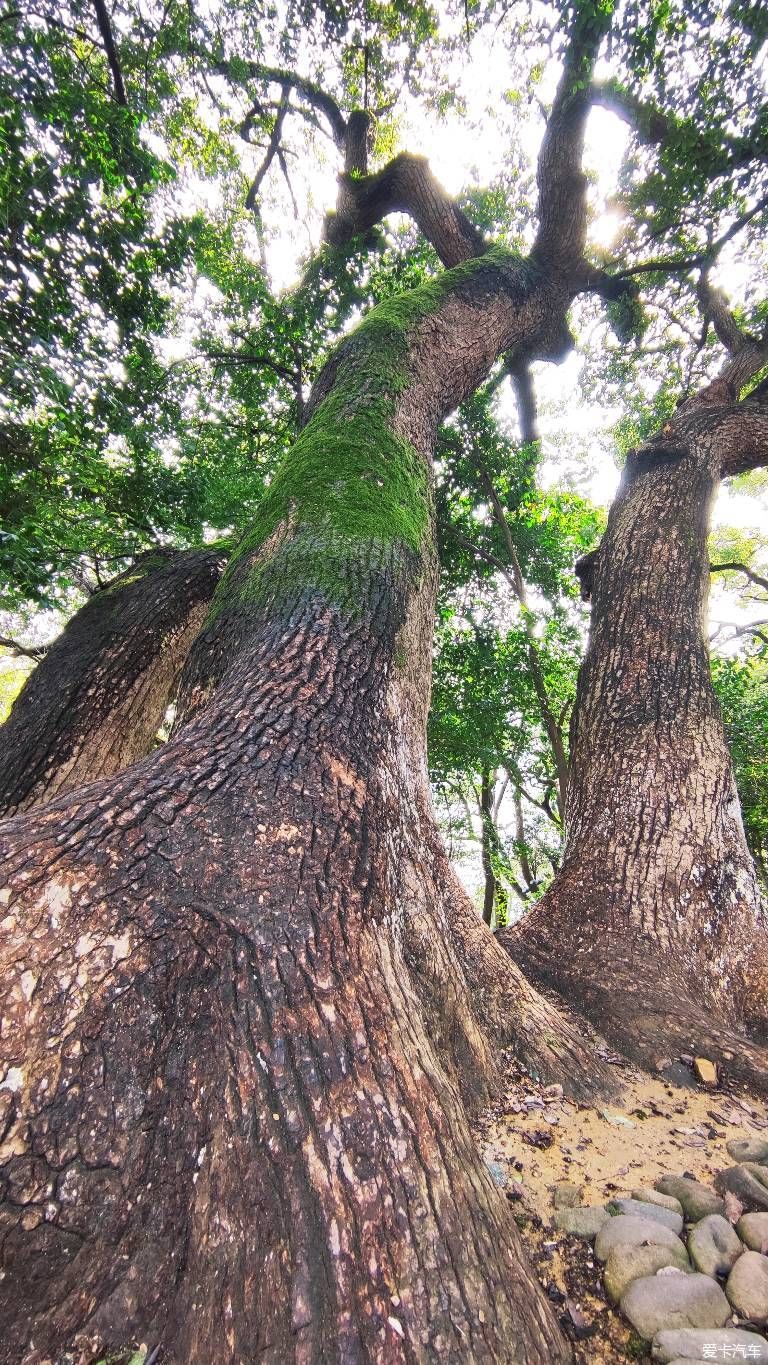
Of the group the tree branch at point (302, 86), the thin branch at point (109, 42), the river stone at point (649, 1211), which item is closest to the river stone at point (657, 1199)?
the river stone at point (649, 1211)

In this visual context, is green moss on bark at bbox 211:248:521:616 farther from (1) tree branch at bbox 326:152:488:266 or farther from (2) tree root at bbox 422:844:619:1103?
(1) tree branch at bbox 326:152:488:266

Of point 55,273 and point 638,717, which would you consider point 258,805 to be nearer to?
point 638,717

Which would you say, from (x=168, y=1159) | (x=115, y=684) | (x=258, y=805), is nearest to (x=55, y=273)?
(x=115, y=684)

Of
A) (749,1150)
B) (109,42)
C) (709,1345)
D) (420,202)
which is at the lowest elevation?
(709,1345)

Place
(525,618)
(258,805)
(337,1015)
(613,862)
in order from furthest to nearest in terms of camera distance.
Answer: (525,618) → (613,862) → (258,805) → (337,1015)

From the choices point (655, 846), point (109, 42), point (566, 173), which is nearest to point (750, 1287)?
point (655, 846)

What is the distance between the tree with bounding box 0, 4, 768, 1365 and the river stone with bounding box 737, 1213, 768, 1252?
54 cm

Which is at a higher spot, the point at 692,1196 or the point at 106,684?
the point at 106,684

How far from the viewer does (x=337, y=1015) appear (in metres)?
1.21

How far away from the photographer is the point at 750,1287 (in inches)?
42.7

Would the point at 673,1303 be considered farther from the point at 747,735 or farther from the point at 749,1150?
the point at 747,735

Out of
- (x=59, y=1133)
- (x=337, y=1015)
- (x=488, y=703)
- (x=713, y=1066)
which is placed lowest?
(x=59, y=1133)

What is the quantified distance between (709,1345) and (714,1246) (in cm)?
26

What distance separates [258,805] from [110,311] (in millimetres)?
5276
